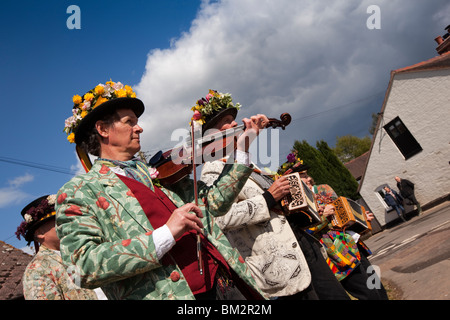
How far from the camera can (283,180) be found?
3.12m

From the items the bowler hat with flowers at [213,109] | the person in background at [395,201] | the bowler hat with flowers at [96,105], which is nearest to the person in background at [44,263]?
the bowler hat with flowers at [96,105]

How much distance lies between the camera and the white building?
1741cm

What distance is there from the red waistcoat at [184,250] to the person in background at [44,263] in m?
1.27

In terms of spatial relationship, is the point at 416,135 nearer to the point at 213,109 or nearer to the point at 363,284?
the point at 363,284

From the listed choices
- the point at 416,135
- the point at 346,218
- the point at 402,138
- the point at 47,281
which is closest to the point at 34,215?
the point at 47,281

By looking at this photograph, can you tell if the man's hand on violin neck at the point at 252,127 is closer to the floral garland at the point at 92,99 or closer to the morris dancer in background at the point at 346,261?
the floral garland at the point at 92,99

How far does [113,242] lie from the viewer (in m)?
1.50

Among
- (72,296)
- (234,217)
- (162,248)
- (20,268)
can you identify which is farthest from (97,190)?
(20,268)

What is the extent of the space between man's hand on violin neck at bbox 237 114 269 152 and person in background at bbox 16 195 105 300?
1.77 metres

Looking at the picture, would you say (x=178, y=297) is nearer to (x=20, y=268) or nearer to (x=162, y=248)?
(x=162, y=248)

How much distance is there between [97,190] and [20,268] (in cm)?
587

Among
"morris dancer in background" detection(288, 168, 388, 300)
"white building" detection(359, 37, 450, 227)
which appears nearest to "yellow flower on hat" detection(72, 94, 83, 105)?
"morris dancer in background" detection(288, 168, 388, 300)

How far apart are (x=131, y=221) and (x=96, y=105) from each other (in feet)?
3.27

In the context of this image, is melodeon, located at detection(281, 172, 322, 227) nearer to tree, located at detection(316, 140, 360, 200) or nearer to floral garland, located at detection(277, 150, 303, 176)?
floral garland, located at detection(277, 150, 303, 176)
